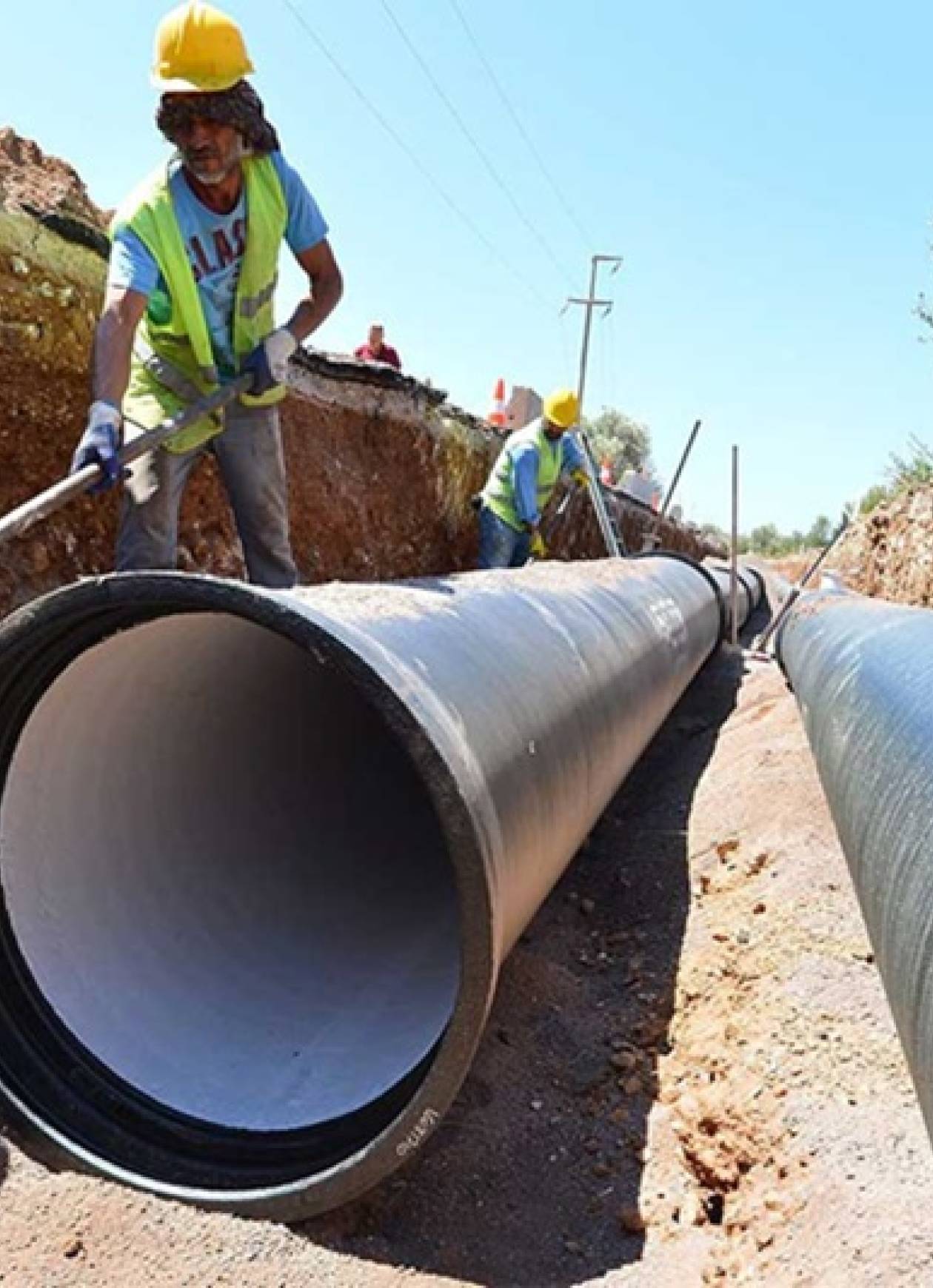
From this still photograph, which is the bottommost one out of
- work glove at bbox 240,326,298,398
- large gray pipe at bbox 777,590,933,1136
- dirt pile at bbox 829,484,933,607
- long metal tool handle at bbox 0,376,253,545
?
dirt pile at bbox 829,484,933,607

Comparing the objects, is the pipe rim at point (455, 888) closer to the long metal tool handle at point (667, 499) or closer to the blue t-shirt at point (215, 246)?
the blue t-shirt at point (215, 246)

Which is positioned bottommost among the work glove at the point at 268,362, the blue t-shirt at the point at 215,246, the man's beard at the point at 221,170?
the work glove at the point at 268,362

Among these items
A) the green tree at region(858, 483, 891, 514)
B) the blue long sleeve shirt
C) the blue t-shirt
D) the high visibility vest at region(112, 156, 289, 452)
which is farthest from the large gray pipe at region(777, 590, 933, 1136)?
the green tree at region(858, 483, 891, 514)

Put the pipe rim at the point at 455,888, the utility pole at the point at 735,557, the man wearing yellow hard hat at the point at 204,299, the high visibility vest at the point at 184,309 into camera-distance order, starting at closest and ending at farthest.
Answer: the pipe rim at the point at 455,888 → the man wearing yellow hard hat at the point at 204,299 → the high visibility vest at the point at 184,309 → the utility pole at the point at 735,557

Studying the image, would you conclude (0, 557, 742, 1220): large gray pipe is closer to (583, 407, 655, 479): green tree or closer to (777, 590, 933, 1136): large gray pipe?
(777, 590, 933, 1136): large gray pipe

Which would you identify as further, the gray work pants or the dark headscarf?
the gray work pants

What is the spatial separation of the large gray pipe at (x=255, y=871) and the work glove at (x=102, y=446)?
0.61 meters

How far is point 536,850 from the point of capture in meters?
2.36

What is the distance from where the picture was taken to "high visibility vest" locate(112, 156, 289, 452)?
11.5 ft

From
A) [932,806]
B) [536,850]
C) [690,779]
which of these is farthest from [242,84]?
[690,779]

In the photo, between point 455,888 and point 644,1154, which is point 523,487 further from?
point 455,888

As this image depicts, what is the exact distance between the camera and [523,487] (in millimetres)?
8891

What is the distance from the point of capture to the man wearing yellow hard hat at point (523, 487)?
8.91 metres

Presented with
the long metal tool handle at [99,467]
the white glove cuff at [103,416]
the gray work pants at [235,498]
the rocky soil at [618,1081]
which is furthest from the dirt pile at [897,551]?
the white glove cuff at [103,416]
